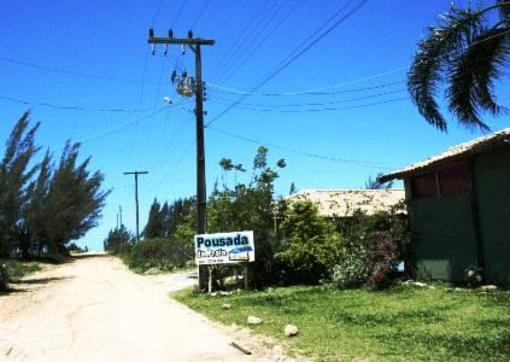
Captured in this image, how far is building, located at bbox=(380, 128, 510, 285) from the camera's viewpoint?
1619cm

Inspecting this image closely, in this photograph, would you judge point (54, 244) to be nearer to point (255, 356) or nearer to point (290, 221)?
point (290, 221)

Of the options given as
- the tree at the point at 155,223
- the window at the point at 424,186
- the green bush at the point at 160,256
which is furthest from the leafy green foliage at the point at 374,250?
the tree at the point at 155,223

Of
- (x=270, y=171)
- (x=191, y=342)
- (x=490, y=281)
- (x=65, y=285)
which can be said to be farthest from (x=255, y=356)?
(x=65, y=285)

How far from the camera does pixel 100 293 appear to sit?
80.1ft

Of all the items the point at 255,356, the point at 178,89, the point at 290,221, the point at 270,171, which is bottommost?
the point at 255,356

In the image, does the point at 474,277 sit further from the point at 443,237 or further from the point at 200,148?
the point at 200,148

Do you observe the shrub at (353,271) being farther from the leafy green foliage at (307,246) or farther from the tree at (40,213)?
the tree at (40,213)

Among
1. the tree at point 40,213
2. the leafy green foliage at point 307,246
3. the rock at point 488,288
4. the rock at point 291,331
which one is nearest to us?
the rock at point 291,331

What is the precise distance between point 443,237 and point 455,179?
1694 mm

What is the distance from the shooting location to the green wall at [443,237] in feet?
57.7

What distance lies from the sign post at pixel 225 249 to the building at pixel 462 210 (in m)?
5.13

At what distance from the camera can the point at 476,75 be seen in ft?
47.7

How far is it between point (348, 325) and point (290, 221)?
10320mm

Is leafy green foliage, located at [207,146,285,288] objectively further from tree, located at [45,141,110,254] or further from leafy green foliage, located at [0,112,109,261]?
tree, located at [45,141,110,254]
